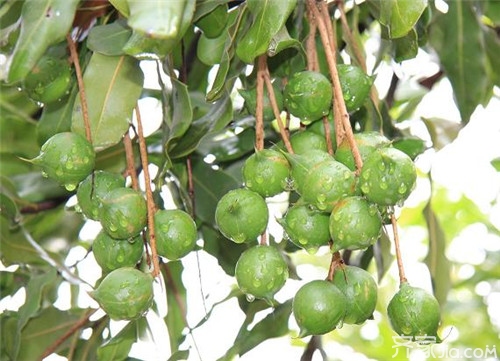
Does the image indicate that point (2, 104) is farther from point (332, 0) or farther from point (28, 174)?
point (332, 0)

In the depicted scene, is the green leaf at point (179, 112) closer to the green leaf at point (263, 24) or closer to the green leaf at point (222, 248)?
the green leaf at point (263, 24)

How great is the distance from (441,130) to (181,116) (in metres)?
0.48

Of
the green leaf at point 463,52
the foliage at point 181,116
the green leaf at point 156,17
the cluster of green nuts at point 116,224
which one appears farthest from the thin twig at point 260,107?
the green leaf at point 463,52

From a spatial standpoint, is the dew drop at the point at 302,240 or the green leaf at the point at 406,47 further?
the green leaf at the point at 406,47

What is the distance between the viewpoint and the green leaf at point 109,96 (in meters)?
0.96

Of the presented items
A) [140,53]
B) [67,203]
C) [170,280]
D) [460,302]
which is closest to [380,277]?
[170,280]

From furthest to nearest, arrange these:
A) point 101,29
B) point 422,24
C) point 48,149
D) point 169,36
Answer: point 422,24
point 101,29
point 48,149
point 169,36

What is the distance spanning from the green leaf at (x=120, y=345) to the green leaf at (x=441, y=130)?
1.67 ft

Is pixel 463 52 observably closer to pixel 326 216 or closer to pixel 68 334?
pixel 326 216

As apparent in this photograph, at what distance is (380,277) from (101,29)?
1.66 feet

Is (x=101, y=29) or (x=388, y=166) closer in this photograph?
(x=388, y=166)

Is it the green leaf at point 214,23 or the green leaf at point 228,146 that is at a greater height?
the green leaf at point 214,23

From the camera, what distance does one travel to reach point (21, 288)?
4.26ft

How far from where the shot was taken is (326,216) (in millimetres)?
810
